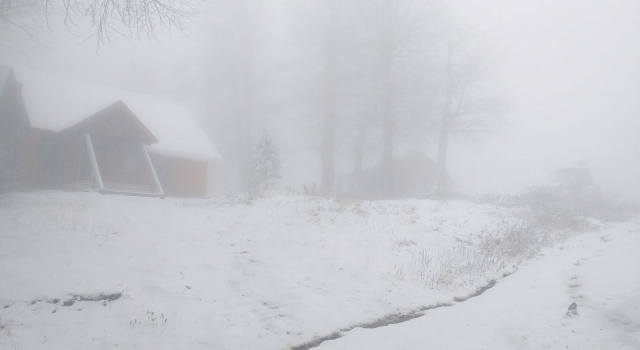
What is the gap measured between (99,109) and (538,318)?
1976 centimetres

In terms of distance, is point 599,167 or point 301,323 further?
point 599,167

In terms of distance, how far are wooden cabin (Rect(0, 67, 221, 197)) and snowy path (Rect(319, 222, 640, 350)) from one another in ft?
50.4

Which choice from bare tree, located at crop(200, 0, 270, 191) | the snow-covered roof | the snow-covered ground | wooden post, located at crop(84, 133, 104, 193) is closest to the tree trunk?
the snow-covered roof

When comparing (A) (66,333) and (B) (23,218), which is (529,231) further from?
(B) (23,218)

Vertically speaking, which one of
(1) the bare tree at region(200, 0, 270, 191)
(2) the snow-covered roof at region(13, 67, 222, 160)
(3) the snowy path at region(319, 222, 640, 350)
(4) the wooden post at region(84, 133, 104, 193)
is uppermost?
(1) the bare tree at region(200, 0, 270, 191)

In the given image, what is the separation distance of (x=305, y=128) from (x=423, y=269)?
17165mm

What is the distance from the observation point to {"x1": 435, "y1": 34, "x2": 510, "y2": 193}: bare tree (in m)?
20.9

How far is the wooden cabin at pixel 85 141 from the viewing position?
60.9 ft

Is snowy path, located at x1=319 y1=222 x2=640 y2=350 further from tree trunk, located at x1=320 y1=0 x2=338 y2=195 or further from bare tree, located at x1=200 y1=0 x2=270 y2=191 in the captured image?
bare tree, located at x1=200 y1=0 x2=270 y2=191

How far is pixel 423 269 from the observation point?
7645mm

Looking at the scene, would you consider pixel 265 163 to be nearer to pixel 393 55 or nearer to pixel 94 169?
pixel 94 169

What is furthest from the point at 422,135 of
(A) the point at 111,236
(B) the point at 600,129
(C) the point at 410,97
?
(B) the point at 600,129

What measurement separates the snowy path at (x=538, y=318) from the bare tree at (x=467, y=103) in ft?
46.1

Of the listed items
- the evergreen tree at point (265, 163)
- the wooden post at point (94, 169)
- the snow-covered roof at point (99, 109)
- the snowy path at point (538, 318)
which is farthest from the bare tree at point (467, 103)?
the wooden post at point (94, 169)
